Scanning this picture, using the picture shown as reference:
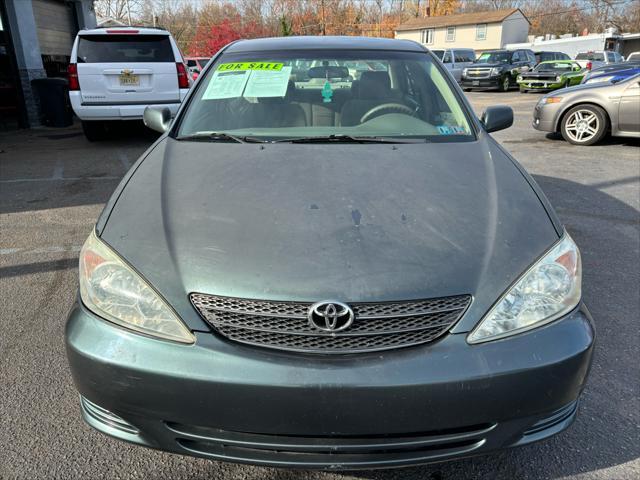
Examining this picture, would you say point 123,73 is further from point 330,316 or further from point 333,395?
point 333,395

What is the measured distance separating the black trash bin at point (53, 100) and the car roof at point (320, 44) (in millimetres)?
9197

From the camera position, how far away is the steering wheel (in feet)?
9.98

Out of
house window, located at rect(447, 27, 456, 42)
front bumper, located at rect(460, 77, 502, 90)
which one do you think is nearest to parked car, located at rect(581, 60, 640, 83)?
front bumper, located at rect(460, 77, 502, 90)

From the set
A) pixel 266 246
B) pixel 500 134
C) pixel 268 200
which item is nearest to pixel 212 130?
pixel 268 200

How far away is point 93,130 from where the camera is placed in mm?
9328

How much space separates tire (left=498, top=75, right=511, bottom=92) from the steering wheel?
837 inches

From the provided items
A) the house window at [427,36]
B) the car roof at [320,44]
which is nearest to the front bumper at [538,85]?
the car roof at [320,44]

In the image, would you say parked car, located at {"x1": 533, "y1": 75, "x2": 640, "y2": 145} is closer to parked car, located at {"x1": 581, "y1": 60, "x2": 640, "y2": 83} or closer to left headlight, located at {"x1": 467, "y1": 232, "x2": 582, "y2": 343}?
parked car, located at {"x1": 581, "y1": 60, "x2": 640, "y2": 83}

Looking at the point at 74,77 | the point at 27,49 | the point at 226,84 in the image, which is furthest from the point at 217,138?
the point at 27,49

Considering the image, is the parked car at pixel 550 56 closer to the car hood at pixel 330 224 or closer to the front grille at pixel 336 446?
the car hood at pixel 330 224

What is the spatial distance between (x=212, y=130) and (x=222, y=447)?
177 centimetres

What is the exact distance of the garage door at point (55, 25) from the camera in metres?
12.5

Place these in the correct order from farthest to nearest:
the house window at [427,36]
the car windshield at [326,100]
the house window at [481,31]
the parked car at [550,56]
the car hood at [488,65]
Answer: the house window at [427,36]
the house window at [481,31]
the parked car at [550,56]
the car hood at [488,65]
the car windshield at [326,100]

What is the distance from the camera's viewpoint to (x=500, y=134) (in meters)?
10.5
